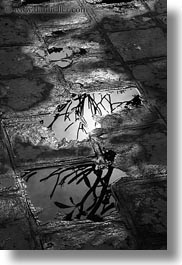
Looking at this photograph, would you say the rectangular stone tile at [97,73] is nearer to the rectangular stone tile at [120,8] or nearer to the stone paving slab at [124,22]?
the stone paving slab at [124,22]

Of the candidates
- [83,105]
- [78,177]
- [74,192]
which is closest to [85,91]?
[83,105]

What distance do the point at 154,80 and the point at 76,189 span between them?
4.18 feet

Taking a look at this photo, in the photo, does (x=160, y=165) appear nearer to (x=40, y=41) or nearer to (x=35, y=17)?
(x=40, y=41)

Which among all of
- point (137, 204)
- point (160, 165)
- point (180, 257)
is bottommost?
point (180, 257)

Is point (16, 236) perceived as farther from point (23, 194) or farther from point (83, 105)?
point (83, 105)

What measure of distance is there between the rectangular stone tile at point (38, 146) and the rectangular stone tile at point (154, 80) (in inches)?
25.9

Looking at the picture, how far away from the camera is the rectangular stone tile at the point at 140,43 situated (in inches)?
179

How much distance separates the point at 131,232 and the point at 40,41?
2221mm

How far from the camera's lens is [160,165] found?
346 cm

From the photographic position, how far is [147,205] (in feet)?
10.4

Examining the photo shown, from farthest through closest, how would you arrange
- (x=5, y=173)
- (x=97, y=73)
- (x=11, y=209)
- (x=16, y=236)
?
(x=97, y=73) → (x=5, y=173) → (x=11, y=209) → (x=16, y=236)

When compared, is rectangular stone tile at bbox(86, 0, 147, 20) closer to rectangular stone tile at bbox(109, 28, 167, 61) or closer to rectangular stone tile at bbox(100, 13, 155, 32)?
rectangular stone tile at bbox(100, 13, 155, 32)

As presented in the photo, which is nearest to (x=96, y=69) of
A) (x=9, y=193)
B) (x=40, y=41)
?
(x=40, y=41)

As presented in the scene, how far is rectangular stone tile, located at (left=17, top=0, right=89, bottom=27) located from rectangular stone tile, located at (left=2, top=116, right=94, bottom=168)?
1484 mm
